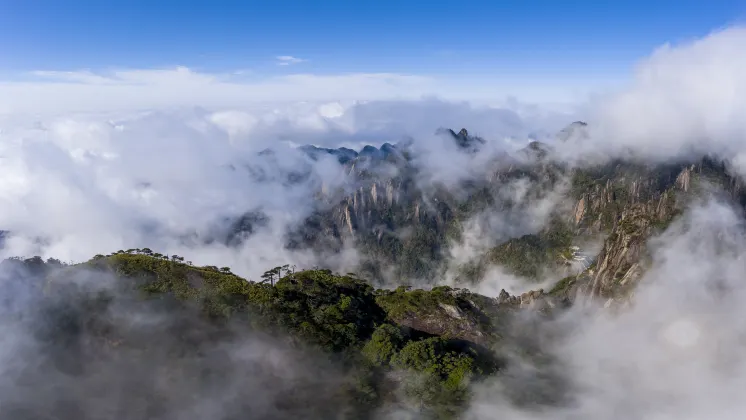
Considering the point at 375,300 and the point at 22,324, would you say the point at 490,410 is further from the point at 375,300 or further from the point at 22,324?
the point at 22,324

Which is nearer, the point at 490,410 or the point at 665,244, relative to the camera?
the point at 490,410

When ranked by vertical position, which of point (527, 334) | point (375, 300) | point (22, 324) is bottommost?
point (527, 334)

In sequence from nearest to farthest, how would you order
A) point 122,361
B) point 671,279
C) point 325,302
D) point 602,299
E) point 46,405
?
point 46,405 < point 122,361 < point 325,302 < point 671,279 < point 602,299

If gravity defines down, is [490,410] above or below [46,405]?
below

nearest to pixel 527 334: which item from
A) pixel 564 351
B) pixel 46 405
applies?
pixel 564 351

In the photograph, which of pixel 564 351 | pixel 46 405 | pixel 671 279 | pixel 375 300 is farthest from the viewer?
pixel 671 279

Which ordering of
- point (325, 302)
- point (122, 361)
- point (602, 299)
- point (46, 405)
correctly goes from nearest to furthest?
point (46, 405) → point (122, 361) → point (325, 302) → point (602, 299)

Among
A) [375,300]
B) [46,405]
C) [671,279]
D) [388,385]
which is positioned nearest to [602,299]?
[671,279]

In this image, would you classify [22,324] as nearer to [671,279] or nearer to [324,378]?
[324,378]

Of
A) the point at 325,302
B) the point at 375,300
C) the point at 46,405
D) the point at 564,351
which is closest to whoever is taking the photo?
the point at 46,405
